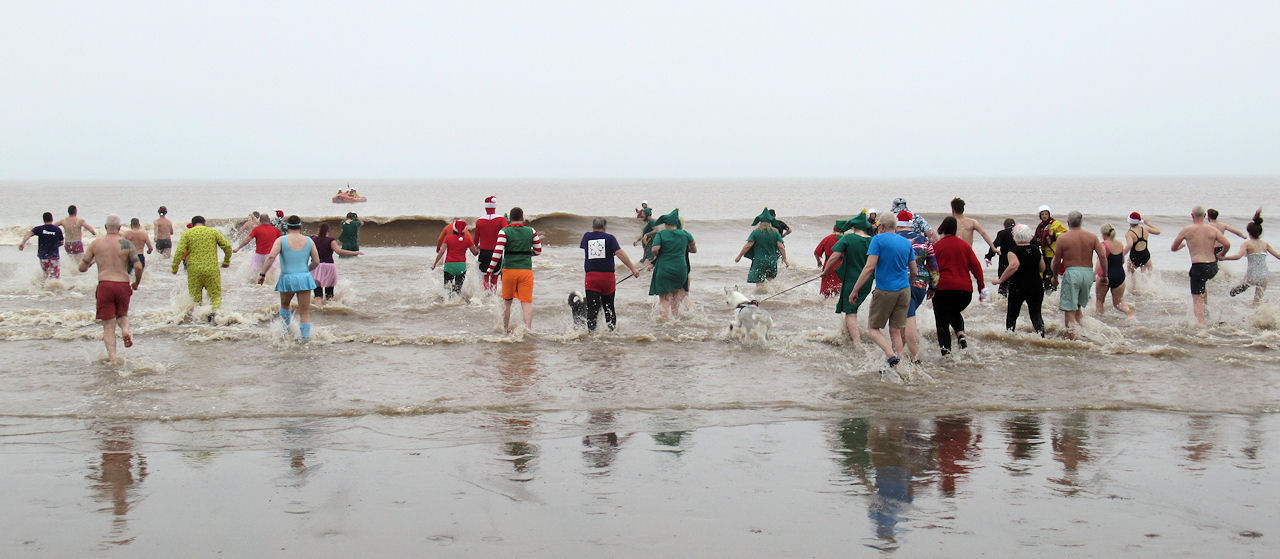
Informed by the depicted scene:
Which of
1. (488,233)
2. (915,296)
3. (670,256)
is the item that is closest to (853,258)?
(915,296)

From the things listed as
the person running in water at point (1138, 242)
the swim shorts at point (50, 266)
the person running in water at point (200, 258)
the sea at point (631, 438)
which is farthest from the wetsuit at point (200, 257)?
the person running in water at point (1138, 242)

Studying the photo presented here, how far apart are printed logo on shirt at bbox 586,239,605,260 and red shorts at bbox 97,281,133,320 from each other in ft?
16.1

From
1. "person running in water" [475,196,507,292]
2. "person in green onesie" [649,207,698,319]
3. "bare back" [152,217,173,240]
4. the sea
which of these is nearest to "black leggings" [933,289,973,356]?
the sea

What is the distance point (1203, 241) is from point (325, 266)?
468 inches

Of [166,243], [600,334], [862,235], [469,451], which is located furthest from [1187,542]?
[166,243]

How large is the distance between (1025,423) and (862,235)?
3050mm

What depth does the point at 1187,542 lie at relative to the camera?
441cm

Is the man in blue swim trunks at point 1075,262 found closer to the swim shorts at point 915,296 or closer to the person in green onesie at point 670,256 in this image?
Result: the swim shorts at point 915,296

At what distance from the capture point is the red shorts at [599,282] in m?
10.9

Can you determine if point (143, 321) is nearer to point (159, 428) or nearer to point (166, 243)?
point (159, 428)

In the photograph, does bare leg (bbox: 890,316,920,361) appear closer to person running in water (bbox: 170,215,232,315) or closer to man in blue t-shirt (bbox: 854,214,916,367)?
man in blue t-shirt (bbox: 854,214,916,367)

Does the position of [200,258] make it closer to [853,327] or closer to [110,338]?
[110,338]

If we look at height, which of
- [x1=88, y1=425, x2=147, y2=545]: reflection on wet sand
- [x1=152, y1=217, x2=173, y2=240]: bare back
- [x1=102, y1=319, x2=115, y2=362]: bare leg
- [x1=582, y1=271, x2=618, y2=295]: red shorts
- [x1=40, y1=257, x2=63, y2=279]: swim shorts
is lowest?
[x1=88, y1=425, x2=147, y2=545]: reflection on wet sand

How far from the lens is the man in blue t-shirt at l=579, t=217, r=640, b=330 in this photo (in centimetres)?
1086
